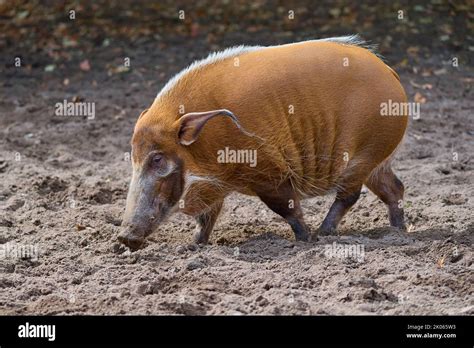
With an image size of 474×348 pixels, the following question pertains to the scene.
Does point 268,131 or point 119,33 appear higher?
point 119,33

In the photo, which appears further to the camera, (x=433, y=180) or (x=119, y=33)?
(x=119, y=33)

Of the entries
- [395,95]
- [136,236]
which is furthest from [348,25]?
[136,236]

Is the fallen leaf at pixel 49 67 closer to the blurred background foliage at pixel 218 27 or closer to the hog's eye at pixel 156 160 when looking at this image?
the blurred background foliage at pixel 218 27

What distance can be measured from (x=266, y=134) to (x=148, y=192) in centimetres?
95

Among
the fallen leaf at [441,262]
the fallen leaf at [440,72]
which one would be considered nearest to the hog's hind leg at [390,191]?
the fallen leaf at [441,262]

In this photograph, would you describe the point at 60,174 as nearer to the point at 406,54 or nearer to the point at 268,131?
the point at 268,131

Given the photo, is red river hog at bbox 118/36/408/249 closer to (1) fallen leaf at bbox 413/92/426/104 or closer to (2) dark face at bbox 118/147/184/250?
(2) dark face at bbox 118/147/184/250

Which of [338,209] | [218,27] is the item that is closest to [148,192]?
[338,209]

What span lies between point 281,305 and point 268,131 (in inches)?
66.5

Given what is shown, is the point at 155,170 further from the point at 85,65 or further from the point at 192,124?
the point at 85,65

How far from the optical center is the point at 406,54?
12469 millimetres

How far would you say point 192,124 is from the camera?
631 centimetres

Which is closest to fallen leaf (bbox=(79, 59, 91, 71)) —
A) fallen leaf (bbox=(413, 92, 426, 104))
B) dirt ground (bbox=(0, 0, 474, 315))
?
dirt ground (bbox=(0, 0, 474, 315))

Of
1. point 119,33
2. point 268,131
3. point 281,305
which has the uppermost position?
point 119,33
